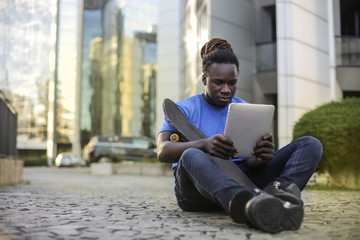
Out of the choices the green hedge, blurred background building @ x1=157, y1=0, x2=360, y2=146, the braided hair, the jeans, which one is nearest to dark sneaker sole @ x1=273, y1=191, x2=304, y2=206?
the jeans

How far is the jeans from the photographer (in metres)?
2.72

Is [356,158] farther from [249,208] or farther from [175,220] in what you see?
[249,208]

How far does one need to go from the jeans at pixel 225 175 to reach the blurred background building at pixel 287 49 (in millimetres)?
11048

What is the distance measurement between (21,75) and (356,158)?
170 ft

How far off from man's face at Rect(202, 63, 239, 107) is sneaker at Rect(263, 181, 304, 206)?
0.77 meters

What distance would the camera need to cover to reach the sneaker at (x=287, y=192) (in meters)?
2.57

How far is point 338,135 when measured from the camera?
22.4ft

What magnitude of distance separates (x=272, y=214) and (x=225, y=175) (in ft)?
1.46

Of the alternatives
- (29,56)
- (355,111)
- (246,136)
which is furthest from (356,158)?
(29,56)

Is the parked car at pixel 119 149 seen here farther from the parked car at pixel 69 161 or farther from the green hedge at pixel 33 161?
the green hedge at pixel 33 161

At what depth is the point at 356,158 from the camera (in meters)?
6.86

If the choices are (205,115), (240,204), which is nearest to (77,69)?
(205,115)

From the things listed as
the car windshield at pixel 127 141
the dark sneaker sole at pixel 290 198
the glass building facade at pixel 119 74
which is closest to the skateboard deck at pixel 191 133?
the dark sneaker sole at pixel 290 198

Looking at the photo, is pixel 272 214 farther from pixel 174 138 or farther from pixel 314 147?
pixel 174 138
